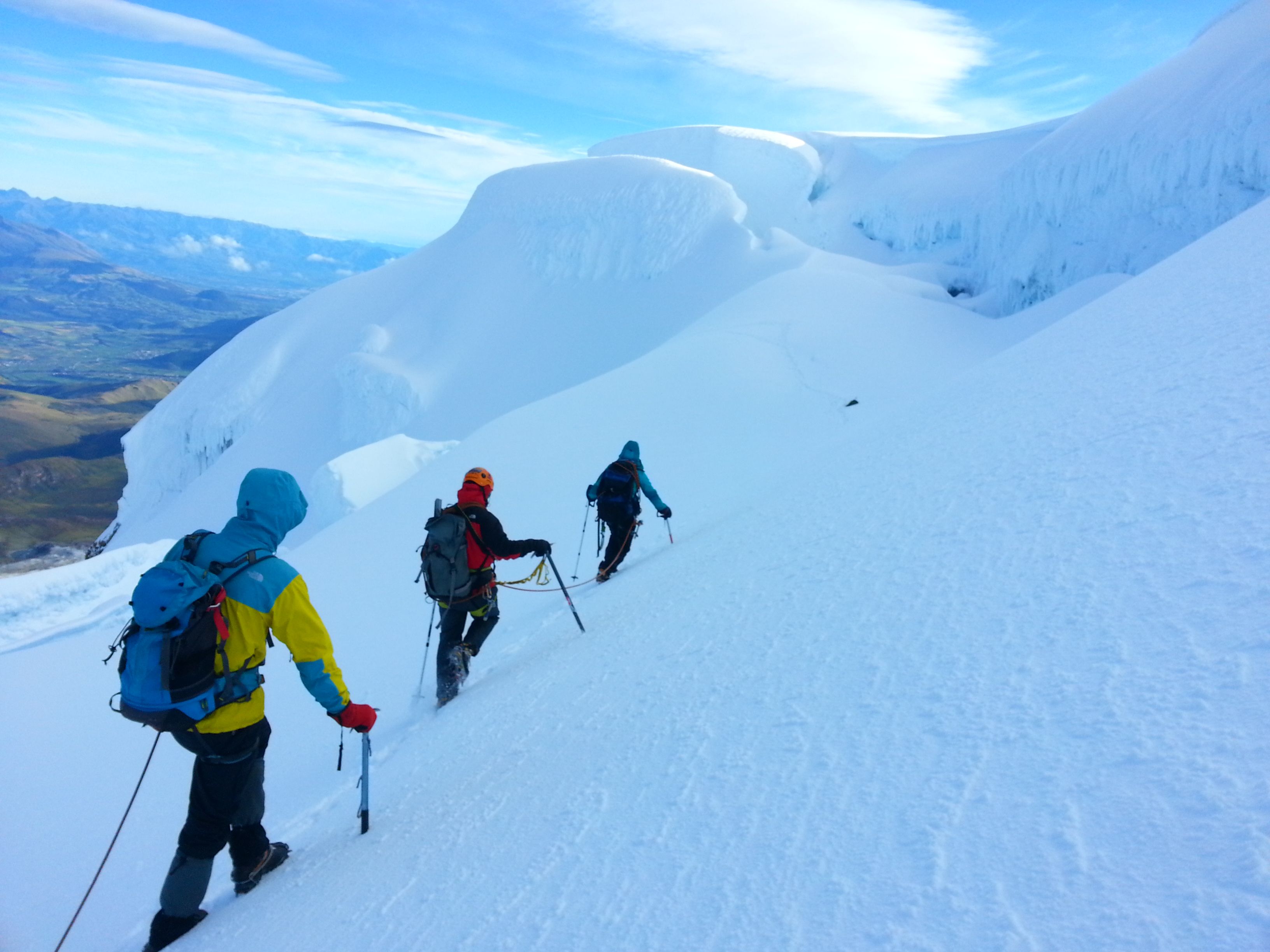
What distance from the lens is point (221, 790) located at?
3.21 metres

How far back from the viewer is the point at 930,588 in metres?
3.10

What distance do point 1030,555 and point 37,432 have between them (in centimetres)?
18349

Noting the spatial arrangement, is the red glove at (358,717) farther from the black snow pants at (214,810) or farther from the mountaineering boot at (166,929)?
the mountaineering boot at (166,929)

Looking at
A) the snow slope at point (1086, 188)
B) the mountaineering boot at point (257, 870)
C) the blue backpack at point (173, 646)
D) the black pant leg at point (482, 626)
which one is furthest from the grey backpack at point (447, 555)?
the snow slope at point (1086, 188)

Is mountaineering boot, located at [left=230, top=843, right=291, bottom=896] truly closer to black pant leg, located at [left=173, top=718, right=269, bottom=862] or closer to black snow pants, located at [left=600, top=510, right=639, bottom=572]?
black pant leg, located at [left=173, top=718, right=269, bottom=862]

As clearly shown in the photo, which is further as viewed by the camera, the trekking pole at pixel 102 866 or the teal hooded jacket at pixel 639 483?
the teal hooded jacket at pixel 639 483

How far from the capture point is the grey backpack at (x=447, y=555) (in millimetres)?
5074

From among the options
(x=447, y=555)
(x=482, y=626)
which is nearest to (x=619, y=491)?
(x=482, y=626)

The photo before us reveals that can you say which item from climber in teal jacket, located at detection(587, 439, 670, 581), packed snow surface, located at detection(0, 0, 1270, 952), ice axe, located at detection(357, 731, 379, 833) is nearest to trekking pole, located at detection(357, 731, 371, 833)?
ice axe, located at detection(357, 731, 379, 833)

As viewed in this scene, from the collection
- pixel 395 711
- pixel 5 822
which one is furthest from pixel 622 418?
pixel 5 822

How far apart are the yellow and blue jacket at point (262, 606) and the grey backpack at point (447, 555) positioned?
1762 mm


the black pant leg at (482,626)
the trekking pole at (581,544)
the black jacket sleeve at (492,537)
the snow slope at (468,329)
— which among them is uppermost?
the snow slope at (468,329)

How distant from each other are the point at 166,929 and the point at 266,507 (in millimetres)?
1939

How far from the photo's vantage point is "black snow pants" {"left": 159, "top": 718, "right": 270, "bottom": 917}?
3.12 m
